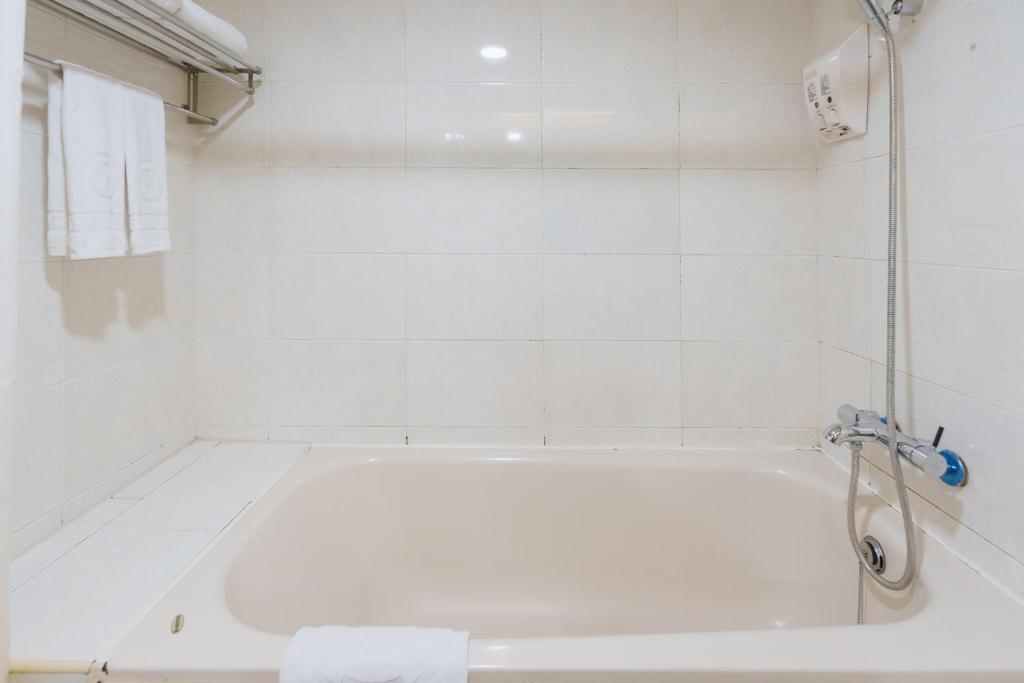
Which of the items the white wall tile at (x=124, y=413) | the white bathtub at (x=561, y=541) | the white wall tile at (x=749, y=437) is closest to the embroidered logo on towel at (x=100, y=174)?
the white wall tile at (x=124, y=413)

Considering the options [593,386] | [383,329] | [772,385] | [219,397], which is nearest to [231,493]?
[219,397]

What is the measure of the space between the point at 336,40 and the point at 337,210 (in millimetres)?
487

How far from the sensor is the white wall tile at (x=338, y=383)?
177 centimetres

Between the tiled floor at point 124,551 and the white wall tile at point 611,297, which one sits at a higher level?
the white wall tile at point 611,297

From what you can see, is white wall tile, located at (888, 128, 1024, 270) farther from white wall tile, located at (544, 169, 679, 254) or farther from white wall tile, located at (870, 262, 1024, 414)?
white wall tile, located at (544, 169, 679, 254)

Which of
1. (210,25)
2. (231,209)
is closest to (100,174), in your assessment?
(210,25)

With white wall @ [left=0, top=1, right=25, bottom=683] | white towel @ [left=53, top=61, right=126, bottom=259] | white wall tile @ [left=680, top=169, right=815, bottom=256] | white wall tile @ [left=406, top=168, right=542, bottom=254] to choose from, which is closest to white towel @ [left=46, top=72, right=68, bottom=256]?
white towel @ [left=53, top=61, right=126, bottom=259]

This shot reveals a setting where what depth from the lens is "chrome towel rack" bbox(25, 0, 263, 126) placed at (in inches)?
45.8

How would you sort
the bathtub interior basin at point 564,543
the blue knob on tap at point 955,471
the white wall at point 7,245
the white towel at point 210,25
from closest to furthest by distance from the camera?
1. the white wall at point 7,245
2. the blue knob on tap at point 955,471
3. the white towel at point 210,25
4. the bathtub interior basin at point 564,543

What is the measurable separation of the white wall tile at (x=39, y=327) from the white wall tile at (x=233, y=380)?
538 millimetres

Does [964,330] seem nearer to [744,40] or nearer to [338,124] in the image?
[744,40]

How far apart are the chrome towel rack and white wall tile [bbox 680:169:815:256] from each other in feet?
4.19

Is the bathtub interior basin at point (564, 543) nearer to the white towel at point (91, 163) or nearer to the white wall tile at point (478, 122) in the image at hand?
the white towel at point (91, 163)

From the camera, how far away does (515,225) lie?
1.73 metres
